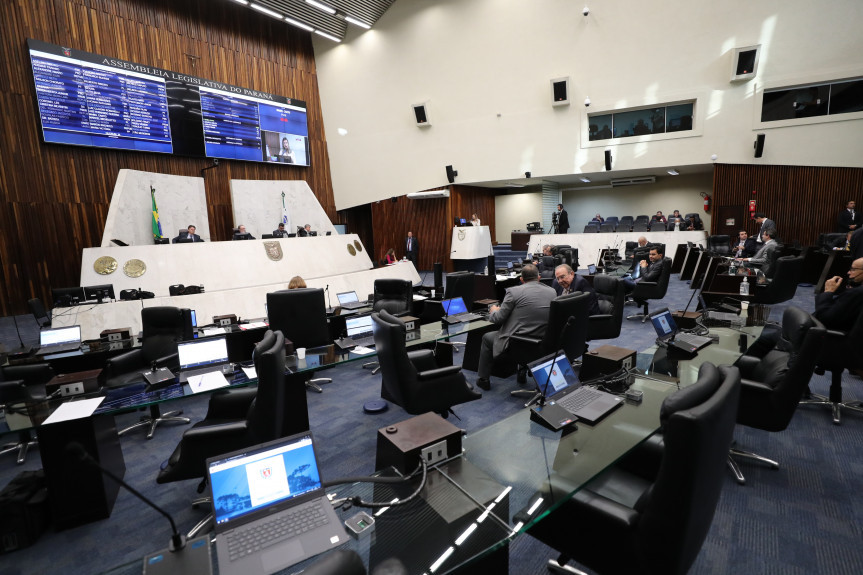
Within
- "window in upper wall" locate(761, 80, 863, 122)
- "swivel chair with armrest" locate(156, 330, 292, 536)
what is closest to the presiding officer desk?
"swivel chair with armrest" locate(156, 330, 292, 536)

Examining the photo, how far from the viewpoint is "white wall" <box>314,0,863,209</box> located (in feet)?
31.7

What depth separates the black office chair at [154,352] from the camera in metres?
3.60

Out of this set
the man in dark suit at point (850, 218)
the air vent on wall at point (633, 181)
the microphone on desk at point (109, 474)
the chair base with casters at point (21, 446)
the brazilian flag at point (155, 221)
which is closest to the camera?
the microphone on desk at point (109, 474)

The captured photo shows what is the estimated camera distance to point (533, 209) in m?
16.8

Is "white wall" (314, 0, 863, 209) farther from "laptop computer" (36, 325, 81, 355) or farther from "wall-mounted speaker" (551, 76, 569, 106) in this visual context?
"laptop computer" (36, 325, 81, 355)

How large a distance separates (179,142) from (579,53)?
35.4 ft

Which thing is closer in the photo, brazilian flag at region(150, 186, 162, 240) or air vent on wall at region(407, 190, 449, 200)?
brazilian flag at region(150, 186, 162, 240)

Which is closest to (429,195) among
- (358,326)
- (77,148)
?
(77,148)

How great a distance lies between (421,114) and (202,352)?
38.8 ft

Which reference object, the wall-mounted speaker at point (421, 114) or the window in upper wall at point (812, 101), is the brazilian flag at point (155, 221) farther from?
the window in upper wall at point (812, 101)

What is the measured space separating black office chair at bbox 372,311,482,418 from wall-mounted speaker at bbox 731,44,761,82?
11.3 m

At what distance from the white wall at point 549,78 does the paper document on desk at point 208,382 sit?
11406 mm

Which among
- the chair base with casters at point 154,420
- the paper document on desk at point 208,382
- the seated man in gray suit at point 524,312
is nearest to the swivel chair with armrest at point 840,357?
the seated man in gray suit at point 524,312

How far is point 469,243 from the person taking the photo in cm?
1322
